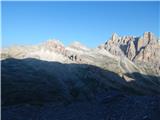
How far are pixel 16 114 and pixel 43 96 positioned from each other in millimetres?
141567

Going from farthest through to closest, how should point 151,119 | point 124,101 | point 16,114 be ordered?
point 16,114
point 124,101
point 151,119

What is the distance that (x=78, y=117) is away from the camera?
159 ft

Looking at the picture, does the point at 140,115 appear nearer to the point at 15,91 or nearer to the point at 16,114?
the point at 16,114

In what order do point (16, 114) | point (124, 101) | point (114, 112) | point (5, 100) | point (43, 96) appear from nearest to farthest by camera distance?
point (114, 112) < point (124, 101) < point (16, 114) < point (5, 100) < point (43, 96)

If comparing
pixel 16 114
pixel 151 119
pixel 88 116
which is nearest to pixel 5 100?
pixel 16 114

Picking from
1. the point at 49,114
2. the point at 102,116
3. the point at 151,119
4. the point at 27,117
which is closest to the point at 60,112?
the point at 49,114

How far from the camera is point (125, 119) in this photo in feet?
136

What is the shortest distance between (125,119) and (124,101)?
1116cm

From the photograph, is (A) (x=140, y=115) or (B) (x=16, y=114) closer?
(A) (x=140, y=115)

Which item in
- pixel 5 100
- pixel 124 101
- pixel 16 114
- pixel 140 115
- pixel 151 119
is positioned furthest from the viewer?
pixel 5 100

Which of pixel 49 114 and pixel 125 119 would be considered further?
pixel 49 114

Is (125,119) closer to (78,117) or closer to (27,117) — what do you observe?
(78,117)

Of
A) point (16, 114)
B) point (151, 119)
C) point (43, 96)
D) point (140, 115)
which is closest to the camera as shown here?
point (151, 119)

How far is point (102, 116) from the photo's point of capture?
46.6 meters
